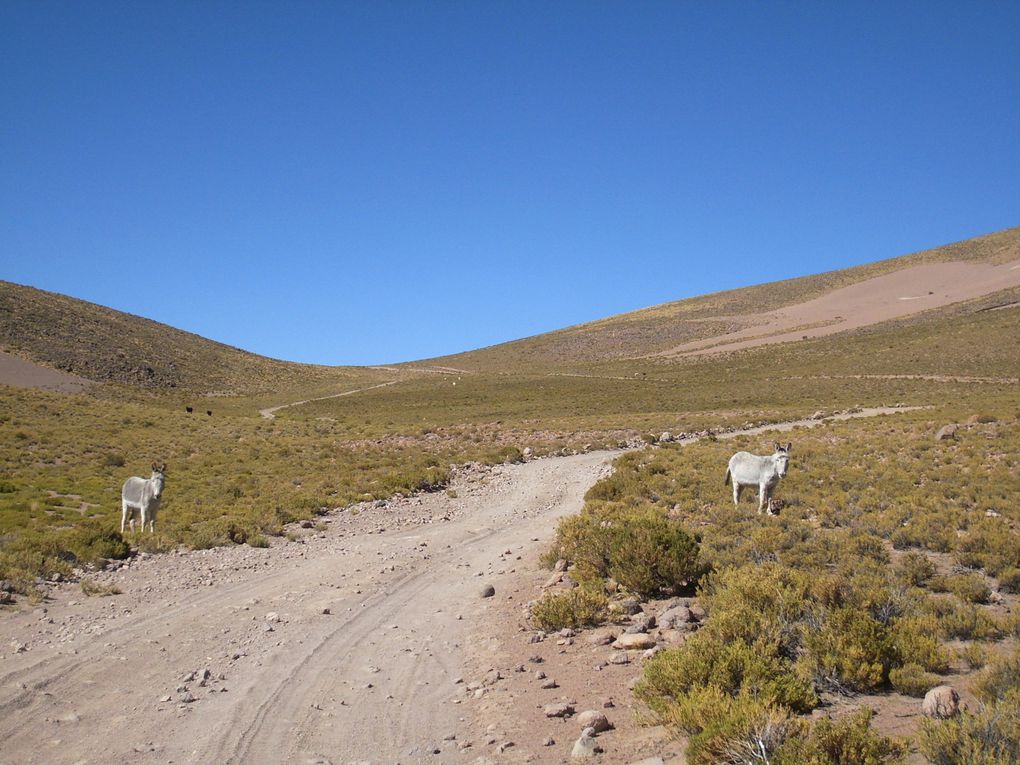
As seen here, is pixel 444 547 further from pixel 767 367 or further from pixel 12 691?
pixel 767 367

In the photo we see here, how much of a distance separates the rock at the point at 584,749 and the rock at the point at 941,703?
2814mm

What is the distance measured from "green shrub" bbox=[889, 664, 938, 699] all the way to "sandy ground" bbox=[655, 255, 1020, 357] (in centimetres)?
10756

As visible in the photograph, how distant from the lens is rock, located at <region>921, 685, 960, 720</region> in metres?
→ 5.70

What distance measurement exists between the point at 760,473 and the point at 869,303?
129608 mm

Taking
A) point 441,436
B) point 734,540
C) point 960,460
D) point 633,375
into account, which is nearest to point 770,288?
point 633,375

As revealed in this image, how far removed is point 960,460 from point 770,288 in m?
157

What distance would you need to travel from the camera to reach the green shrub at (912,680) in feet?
20.7

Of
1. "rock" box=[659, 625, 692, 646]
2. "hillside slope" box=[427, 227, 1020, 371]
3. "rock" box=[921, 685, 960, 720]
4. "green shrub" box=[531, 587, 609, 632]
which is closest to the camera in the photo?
"rock" box=[921, 685, 960, 720]

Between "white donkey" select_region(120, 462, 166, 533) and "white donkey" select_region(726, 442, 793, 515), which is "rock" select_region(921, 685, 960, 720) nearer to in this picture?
"white donkey" select_region(726, 442, 793, 515)

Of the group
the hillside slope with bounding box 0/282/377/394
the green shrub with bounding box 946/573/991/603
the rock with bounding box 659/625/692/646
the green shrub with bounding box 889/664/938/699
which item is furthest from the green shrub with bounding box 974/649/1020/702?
the hillside slope with bounding box 0/282/377/394

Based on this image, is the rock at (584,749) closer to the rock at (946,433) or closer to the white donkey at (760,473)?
the white donkey at (760,473)

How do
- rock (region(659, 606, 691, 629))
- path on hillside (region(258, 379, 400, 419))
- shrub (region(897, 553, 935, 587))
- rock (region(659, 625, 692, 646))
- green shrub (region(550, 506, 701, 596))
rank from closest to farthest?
rock (region(659, 625, 692, 646)), rock (region(659, 606, 691, 629)), shrub (region(897, 553, 935, 587)), green shrub (region(550, 506, 701, 596)), path on hillside (region(258, 379, 400, 419))

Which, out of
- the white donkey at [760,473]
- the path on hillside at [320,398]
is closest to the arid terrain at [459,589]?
the white donkey at [760,473]

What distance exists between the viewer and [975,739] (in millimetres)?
4824
